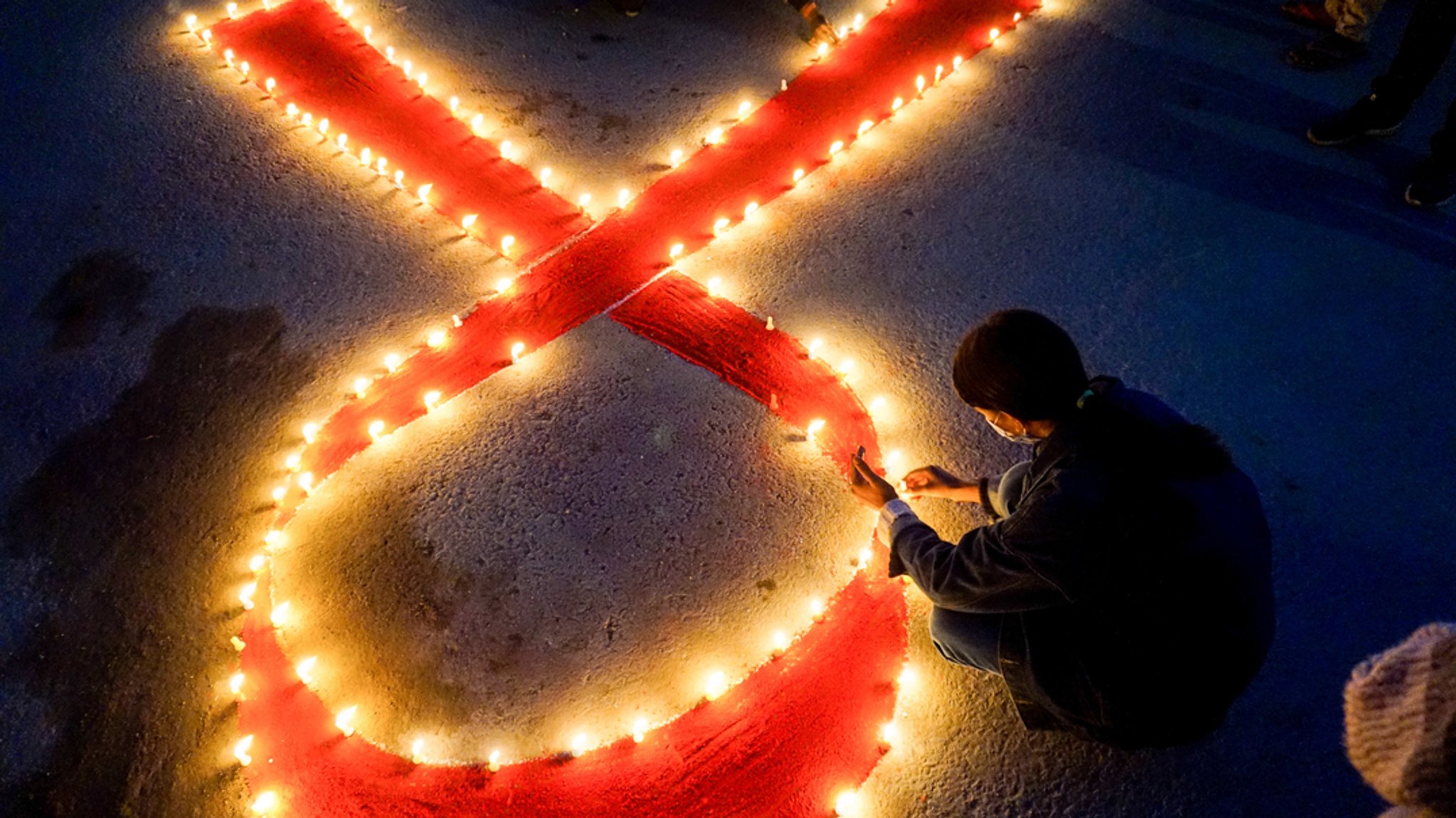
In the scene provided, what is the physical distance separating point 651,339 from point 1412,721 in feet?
9.18

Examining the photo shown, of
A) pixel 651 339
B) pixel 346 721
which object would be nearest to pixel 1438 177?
pixel 651 339

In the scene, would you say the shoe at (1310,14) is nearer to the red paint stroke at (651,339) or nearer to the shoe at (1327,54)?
the shoe at (1327,54)

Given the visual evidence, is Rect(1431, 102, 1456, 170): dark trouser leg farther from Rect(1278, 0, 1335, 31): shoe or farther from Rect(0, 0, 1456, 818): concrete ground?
Rect(1278, 0, 1335, 31): shoe

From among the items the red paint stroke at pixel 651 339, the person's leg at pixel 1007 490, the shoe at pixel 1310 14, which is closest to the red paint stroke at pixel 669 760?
the red paint stroke at pixel 651 339

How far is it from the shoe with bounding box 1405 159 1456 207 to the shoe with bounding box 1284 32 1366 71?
3.10ft

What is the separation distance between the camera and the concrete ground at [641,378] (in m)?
2.71

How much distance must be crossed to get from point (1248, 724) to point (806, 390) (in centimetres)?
185

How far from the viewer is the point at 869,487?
2750 mm

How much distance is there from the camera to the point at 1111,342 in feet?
11.6

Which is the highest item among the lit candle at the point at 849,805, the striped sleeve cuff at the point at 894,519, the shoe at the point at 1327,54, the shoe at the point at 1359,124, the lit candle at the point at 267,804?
the shoe at the point at 1327,54

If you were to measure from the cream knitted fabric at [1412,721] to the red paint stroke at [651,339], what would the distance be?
1500 mm

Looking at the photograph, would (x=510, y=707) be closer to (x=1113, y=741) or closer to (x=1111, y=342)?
(x=1113, y=741)

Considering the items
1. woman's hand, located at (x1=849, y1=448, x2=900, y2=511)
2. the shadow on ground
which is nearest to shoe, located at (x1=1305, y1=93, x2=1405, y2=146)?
woman's hand, located at (x1=849, y1=448, x2=900, y2=511)

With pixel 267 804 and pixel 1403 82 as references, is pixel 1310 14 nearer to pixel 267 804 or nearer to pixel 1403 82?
pixel 1403 82
